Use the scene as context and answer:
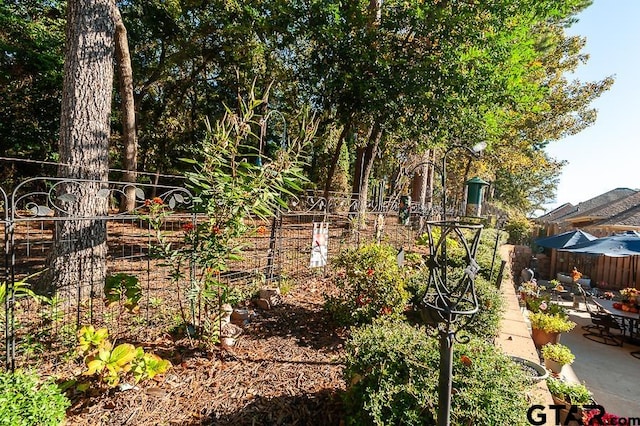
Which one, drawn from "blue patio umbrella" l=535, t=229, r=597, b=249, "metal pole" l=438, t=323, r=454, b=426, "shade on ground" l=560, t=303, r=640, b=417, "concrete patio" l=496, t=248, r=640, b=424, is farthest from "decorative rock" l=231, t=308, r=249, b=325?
"blue patio umbrella" l=535, t=229, r=597, b=249

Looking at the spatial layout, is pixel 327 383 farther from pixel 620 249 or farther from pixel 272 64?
pixel 620 249

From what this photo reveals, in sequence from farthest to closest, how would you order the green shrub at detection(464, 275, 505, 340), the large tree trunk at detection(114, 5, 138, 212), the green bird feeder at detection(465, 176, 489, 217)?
the large tree trunk at detection(114, 5, 138, 212)
the green bird feeder at detection(465, 176, 489, 217)
the green shrub at detection(464, 275, 505, 340)

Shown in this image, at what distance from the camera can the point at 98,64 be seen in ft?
12.0

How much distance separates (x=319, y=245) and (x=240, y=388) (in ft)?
8.60

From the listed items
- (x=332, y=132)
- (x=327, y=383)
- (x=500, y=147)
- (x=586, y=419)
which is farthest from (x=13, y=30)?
(x=500, y=147)

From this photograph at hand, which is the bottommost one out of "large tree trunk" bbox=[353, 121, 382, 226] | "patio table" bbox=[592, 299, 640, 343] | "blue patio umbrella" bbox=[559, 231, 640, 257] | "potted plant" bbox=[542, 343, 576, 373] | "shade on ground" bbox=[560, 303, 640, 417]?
"shade on ground" bbox=[560, 303, 640, 417]

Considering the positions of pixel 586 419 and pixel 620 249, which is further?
pixel 620 249

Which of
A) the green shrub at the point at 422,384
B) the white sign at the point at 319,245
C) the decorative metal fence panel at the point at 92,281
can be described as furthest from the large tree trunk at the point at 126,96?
the green shrub at the point at 422,384

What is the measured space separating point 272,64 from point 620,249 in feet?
33.8

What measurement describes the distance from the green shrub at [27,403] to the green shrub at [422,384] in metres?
1.55

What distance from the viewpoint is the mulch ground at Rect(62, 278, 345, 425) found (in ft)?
6.63

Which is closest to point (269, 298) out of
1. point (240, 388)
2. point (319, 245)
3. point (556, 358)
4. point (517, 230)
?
point (319, 245)

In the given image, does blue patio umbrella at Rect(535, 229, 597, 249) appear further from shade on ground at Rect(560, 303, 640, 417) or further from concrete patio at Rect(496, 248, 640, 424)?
shade on ground at Rect(560, 303, 640, 417)

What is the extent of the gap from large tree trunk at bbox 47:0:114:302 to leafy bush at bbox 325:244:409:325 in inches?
102
